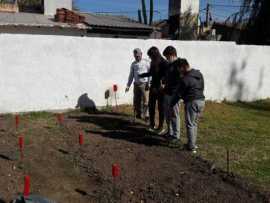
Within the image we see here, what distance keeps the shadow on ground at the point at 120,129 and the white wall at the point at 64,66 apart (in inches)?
37.7

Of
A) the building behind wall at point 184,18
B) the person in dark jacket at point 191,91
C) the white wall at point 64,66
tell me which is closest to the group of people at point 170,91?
the person in dark jacket at point 191,91

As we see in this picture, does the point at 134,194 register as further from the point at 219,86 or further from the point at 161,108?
the point at 219,86

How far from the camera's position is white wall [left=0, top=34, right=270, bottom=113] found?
11852 mm

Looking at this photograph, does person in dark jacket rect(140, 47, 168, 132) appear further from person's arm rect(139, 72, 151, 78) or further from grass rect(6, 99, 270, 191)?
grass rect(6, 99, 270, 191)

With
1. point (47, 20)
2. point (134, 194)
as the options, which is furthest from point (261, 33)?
point (134, 194)

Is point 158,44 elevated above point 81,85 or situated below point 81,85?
above

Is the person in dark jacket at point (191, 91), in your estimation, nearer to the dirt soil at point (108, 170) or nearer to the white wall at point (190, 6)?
the dirt soil at point (108, 170)

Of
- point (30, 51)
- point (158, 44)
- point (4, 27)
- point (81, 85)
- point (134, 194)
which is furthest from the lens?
point (4, 27)

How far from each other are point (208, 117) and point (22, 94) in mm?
4566

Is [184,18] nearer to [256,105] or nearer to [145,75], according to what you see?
[256,105]

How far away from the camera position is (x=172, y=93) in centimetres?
957

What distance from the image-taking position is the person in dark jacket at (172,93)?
9.41 m

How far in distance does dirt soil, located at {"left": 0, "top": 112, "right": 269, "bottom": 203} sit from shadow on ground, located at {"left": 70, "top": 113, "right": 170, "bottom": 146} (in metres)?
0.02

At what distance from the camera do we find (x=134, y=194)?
21.9 ft
